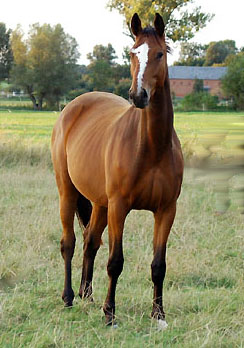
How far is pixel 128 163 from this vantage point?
345cm

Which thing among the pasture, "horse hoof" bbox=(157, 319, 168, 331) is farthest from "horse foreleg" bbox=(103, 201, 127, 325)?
"horse hoof" bbox=(157, 319, 168, 331)

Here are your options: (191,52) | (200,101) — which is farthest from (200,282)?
(191,52)

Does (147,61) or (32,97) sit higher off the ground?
(147,61)

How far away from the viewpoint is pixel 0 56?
55.6m

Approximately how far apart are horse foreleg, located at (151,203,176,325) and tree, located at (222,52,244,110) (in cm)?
180

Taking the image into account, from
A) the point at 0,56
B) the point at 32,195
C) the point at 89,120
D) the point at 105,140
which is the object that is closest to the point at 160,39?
the point at 105,140

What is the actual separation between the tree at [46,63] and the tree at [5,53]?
4.94 metres

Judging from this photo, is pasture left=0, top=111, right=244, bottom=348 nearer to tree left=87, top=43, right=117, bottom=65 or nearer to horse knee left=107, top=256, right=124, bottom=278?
horse knee left=107, top=256, right=124, bottom=278

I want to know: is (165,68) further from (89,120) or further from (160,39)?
(89,120)

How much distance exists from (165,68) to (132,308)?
1.96 meters

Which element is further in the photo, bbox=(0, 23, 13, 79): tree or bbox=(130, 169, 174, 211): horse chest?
bbox=(0, 23, 13, 79): tree

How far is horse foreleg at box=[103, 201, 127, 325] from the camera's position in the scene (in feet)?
11.6

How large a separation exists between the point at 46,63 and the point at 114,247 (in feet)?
153

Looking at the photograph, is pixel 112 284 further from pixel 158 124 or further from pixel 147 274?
pixel 158 124
